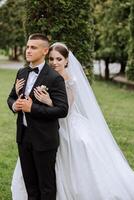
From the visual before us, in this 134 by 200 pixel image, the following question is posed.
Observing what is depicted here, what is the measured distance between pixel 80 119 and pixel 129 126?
21.1 feet

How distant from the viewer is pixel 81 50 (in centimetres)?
927

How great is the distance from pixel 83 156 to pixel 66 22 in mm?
3871

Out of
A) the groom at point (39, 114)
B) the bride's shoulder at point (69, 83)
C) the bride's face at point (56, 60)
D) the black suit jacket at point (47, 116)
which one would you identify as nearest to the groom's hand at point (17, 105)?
the groom at point (39, 114)

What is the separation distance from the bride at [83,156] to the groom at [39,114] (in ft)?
1.38

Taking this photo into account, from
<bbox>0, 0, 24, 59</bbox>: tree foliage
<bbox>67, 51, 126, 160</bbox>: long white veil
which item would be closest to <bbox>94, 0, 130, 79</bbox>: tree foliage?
<bbox>0, 0, 24, 59</bbox>: tree foliage

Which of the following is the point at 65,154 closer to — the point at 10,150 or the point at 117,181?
the point at 117,181

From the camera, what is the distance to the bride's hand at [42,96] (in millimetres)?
4980

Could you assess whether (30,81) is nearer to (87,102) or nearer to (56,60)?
(56,60)

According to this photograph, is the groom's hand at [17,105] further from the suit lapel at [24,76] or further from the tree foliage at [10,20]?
the tree foliage at [10,20]

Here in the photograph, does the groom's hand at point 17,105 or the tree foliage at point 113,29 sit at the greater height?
the groom's hand at point 17,105

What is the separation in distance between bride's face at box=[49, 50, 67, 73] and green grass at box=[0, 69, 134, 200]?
6.78 feet

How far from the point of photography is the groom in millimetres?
5018

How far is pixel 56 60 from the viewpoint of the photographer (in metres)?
5.50

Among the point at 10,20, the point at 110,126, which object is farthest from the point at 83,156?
the point at 10,20
